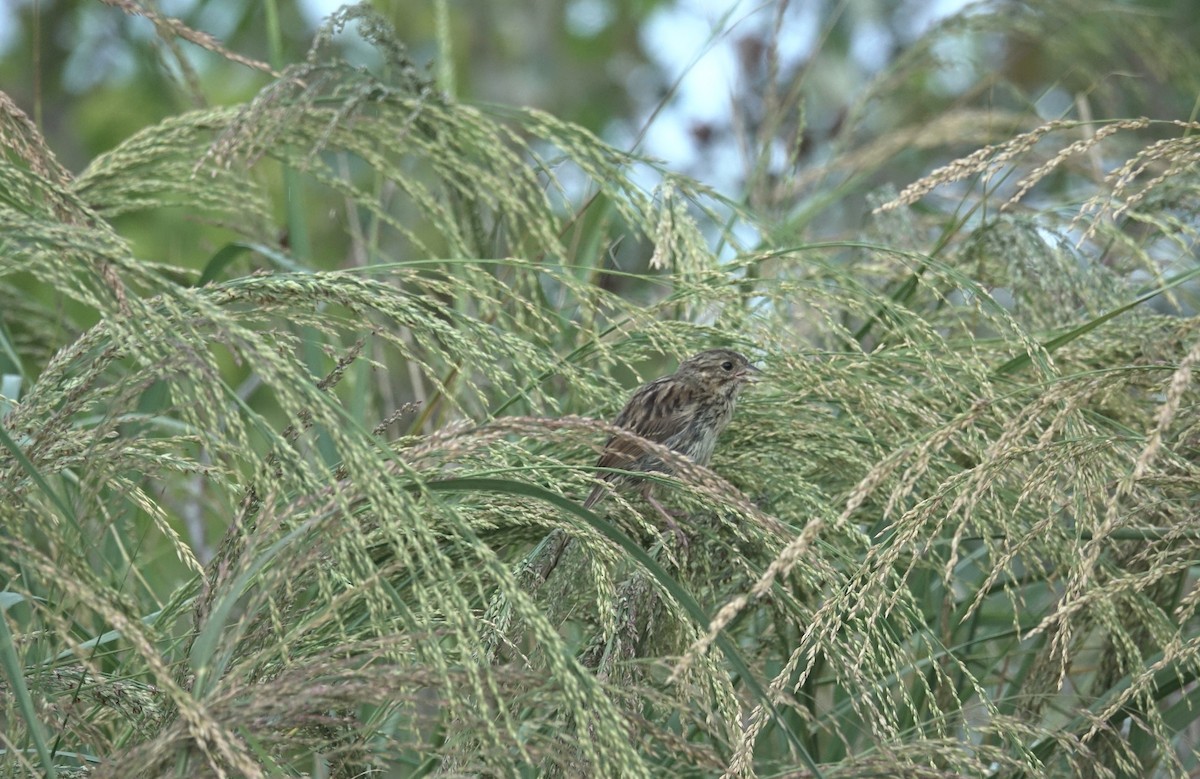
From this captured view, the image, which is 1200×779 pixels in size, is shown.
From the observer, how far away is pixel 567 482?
77.4 inches

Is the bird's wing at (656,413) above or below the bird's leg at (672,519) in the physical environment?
below

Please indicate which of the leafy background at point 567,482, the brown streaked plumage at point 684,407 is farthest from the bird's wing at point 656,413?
the leafy background at point 567,482

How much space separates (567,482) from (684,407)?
129 centimetres

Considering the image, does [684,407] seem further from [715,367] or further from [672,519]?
[672,519]

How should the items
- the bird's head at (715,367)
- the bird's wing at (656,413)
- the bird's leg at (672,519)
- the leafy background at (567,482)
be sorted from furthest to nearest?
the bird's wing at (656,413), the bird's head at (715,367), the bird's leg at (672,519), the leafy background at (567,482)

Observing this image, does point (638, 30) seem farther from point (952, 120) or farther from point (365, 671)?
point (365, 671)

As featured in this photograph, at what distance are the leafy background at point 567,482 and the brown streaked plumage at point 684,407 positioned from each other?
31 centimetres

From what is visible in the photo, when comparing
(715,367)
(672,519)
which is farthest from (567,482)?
(715,367)

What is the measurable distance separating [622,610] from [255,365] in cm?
78

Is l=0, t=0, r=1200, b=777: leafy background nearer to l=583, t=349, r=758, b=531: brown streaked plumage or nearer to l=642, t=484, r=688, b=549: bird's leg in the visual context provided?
l=642, t=484, r=688, b=549: bird's leg

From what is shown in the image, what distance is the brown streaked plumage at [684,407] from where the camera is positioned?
120 inches

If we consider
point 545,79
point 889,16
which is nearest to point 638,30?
point 545,79

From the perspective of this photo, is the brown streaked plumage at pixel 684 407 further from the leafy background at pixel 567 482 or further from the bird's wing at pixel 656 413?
the leafy background at pixel 567 482

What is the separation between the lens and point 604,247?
3.19 metres
